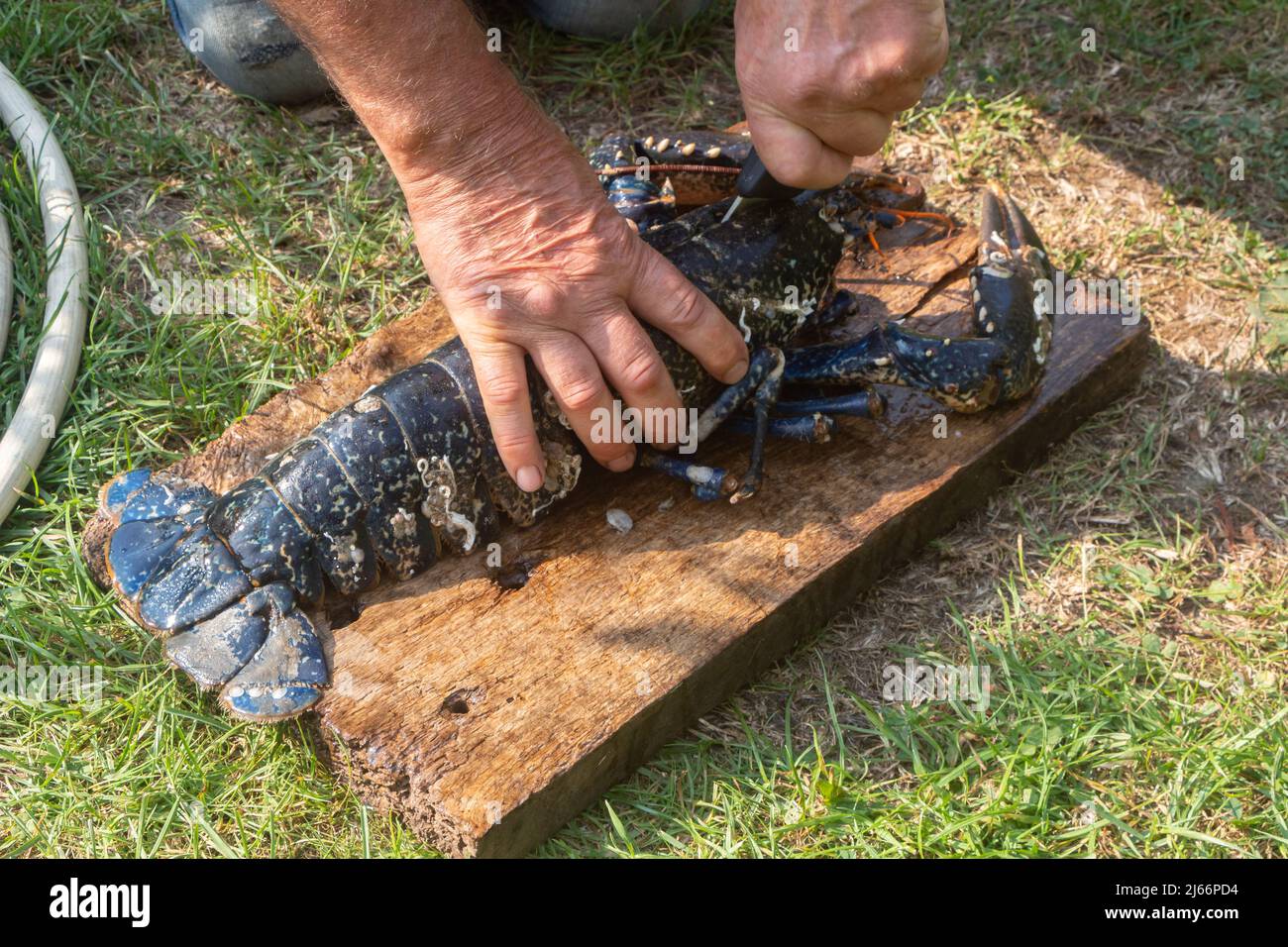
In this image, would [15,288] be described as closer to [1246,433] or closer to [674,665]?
[674,665]

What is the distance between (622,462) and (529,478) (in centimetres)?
32

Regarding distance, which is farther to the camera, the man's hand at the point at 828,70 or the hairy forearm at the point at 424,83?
the hairy forearm at the point at 424,83

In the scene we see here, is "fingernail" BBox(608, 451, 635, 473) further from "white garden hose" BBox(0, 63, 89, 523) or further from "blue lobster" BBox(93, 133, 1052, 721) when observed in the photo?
"white garden hose" BBox(0, 63, 89, 523)

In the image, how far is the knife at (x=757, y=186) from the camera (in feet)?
11.2

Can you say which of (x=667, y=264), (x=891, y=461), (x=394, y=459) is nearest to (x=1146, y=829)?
(x=891, y=461)

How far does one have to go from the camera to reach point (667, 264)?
3.18 m

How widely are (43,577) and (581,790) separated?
180 centimetres

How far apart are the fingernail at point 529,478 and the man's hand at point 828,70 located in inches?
41.8

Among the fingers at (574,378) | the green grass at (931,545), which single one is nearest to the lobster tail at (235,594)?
the green grass at (931,545)

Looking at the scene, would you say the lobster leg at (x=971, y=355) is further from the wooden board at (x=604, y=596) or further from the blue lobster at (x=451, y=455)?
the wooden board at (x=604, y=596)

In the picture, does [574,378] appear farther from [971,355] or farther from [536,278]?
[971,355]

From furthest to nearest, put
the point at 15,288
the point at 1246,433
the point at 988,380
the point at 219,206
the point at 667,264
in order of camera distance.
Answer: the point at 219,206, the point at 15,288, the point at 1246,433, the point at 988,380, the point at 667,264

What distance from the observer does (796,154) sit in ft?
9.91

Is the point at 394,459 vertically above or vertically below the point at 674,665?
above
